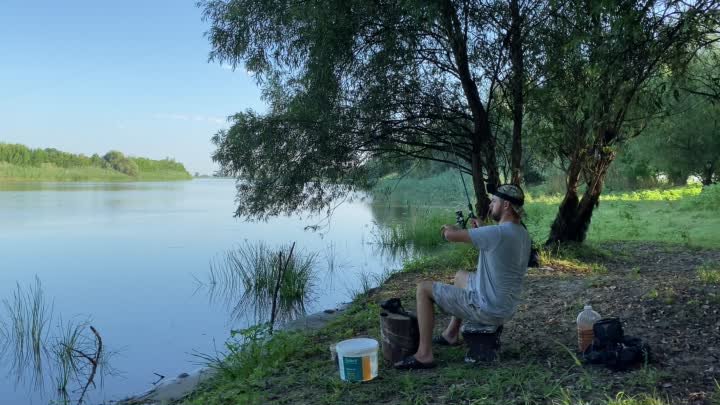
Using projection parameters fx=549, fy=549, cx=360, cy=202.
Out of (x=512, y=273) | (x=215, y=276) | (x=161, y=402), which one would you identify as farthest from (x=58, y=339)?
(x=512, y=273)

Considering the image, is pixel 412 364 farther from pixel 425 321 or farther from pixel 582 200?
pixel 582 200

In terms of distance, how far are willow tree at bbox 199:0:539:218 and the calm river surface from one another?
219 cm

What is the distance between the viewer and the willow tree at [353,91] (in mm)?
7074

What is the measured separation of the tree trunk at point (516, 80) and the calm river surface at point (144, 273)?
3702 millimetres

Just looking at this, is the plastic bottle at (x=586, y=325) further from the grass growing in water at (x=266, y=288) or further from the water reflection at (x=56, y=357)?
the grass growing in water at (x=266, y=288)

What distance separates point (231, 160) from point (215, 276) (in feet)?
13.3

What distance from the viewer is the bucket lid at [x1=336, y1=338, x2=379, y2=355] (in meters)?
3.67

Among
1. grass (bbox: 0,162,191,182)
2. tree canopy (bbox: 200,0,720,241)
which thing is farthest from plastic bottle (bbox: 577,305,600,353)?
grass (bbox: 0,162,191,182)

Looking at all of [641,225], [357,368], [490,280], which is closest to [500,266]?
[490,280]

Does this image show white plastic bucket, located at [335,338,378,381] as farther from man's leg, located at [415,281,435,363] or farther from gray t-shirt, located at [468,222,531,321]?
gray t-shirt, located at [468,222,531,321]

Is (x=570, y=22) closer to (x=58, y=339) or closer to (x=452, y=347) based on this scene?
(x=452, y=347)

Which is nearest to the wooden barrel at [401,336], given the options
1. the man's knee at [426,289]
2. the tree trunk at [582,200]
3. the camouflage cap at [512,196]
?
the man's knee at [426,289]

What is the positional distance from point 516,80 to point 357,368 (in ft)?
17.7

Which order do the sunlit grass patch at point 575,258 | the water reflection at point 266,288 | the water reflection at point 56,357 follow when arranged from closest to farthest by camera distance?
1. the water reflection at point 56,357
2. the sunlit grass patch at point 575,258
3. the water reflection at point 266,288
